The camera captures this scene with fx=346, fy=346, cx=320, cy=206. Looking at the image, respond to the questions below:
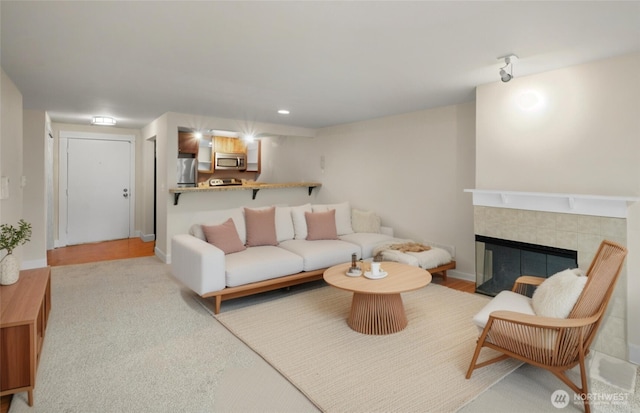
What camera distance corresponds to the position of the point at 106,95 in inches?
158

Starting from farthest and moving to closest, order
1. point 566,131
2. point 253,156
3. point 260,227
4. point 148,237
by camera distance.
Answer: point 253,156
point 148,237
point 260,227
point 566,131

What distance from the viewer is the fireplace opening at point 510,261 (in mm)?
3199

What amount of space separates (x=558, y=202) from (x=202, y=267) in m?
3.33

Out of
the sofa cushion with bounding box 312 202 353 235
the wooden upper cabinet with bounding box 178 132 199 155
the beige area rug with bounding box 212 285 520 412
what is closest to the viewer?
the beige area rug with bounding box 212 285 520 412

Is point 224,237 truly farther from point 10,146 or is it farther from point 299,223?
point 10,146

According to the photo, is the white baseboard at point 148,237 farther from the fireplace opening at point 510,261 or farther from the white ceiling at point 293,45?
the fireplace opening at point 510,261

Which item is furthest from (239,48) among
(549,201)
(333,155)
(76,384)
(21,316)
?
(333,155)

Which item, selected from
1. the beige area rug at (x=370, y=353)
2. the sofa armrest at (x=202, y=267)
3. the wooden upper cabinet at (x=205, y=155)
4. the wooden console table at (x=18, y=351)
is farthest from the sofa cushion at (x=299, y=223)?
the wooden upper cabinet at (x=205, y=155)

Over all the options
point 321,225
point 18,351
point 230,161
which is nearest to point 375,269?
point 321,225

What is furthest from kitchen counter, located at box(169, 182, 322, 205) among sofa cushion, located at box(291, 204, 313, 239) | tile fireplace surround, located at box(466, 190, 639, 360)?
tile fireplace surround, located at box(466, 190, 639, 360)

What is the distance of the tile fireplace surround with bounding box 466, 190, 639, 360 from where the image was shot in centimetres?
273

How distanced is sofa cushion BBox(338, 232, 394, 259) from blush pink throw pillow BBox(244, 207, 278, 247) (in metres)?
1.06

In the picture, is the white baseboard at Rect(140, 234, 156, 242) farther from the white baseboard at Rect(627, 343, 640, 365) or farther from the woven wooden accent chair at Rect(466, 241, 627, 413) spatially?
the white baseboard at Rect(627, 343, 640, 365)

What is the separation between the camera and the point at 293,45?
252cm
